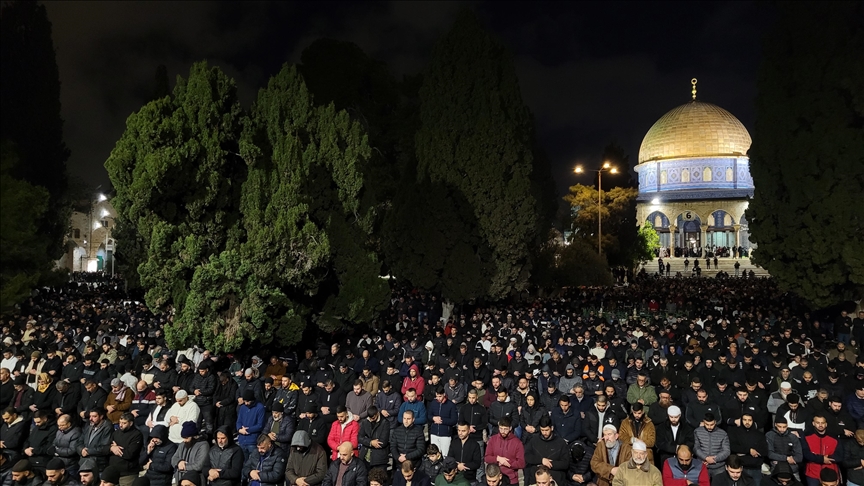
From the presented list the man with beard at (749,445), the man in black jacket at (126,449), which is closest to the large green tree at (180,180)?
the man in black jacket at (126,449)

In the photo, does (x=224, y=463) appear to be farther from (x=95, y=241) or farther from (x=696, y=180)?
(x=696, y=180)

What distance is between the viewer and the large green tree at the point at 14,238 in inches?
279

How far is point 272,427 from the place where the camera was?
7891mm

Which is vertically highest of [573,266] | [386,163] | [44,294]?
[386,163]

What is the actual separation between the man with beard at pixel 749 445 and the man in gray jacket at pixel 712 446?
0.24 meters

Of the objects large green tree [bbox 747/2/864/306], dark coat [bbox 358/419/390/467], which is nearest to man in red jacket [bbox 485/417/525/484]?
dark coat [bbox 358/419/390/467]

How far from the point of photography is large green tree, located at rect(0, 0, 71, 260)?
29.6 ft

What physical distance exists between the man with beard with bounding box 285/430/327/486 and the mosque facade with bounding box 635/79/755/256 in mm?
53069

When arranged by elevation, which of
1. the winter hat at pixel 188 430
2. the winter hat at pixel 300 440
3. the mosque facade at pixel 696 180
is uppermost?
the mosque facade at pixel 696 180

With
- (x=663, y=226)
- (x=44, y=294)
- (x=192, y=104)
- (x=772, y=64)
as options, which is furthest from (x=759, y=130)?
(x=663, y=226)

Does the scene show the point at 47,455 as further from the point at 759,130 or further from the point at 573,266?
the point at 573,266

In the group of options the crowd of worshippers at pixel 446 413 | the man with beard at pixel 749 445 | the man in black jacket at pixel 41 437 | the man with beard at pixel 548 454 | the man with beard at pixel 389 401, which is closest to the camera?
the crowd of worshippers at pixel 446 413

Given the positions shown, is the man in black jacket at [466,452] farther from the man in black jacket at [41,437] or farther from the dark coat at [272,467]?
the man in black jacket at [41,437]

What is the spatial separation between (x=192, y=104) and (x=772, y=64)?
16354 millimetres
